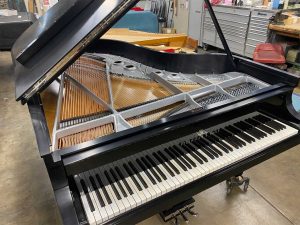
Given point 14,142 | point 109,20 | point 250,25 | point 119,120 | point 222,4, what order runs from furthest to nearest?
point 222,4
point 250,25
point 14,142
point 119,120
point 109,20

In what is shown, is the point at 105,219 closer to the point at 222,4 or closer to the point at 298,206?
the point at 298,206

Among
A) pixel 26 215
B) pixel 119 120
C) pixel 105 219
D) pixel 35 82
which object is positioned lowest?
pixel 26 215

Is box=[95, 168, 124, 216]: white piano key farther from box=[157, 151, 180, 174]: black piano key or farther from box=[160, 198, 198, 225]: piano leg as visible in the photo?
box=[160, 198, 198, 225]: piano leg

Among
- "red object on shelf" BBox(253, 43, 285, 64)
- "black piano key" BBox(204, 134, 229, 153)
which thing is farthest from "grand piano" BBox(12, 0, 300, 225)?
"red object on shelf" BBox(253, 43, 285, 64)

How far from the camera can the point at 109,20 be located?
121 cm

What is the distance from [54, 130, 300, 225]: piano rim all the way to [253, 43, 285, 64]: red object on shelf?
235 centimetres

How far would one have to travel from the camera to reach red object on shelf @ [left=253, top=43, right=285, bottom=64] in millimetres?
3717

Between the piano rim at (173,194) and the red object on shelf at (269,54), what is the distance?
92.6 inches

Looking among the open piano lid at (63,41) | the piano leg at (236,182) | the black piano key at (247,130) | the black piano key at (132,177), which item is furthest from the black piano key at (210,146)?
the piano leg at (236,182)

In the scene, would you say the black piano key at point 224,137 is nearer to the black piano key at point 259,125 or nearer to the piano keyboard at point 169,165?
the piano keyboard at point 169,165

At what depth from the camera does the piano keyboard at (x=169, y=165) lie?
1165mm

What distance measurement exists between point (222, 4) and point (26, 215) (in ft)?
19.2

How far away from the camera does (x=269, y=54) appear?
3.89 meters

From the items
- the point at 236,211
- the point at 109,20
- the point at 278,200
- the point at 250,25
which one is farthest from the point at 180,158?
the point at 250,25
